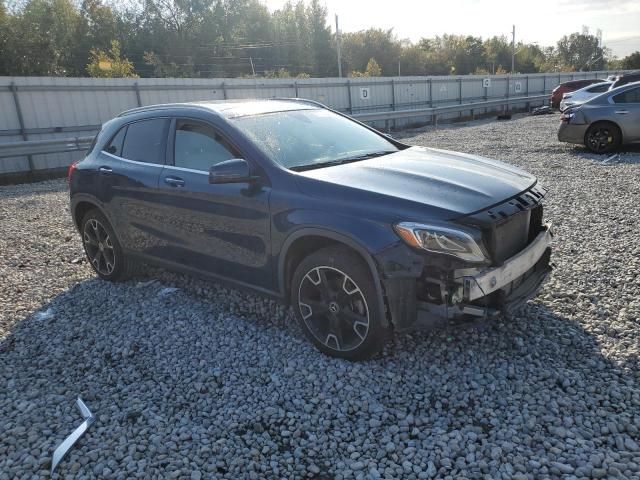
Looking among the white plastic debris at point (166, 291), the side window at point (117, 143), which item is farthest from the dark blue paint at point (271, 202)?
the white plastic debris at point (166, 291)

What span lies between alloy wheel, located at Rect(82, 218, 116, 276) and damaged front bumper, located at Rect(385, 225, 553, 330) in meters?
3.42

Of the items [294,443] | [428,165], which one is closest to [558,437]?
[294,443]

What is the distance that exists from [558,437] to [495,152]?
11.3m

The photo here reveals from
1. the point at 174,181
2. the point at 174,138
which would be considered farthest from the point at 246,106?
the point at 174,181

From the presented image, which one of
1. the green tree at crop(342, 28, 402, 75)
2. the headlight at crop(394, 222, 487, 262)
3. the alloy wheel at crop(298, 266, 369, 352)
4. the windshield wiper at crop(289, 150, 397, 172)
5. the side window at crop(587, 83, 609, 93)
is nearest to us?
the headlight at crop(394, 222, 487, 262)

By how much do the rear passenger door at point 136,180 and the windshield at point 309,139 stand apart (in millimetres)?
1035

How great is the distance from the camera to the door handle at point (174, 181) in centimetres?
428

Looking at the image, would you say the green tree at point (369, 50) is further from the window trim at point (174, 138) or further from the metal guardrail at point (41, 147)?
the window trim at point (174, 138)

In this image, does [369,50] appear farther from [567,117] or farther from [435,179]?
[435,179]

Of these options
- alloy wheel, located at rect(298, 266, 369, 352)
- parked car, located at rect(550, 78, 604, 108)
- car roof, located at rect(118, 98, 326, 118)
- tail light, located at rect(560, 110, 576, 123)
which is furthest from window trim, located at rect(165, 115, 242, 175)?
parked car, located at rect(550, 78, 604, 108)

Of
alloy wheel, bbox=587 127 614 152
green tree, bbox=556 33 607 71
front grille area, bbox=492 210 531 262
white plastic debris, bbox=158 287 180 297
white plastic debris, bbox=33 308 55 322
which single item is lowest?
white plastic debris, bbox=33 308 55 322

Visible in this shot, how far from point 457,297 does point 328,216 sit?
3.18 feet

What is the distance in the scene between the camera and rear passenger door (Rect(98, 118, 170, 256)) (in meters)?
4.59

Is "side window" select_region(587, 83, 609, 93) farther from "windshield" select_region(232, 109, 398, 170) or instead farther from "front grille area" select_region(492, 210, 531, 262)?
"front grille area" select_region(492, 210, 531, 262)
